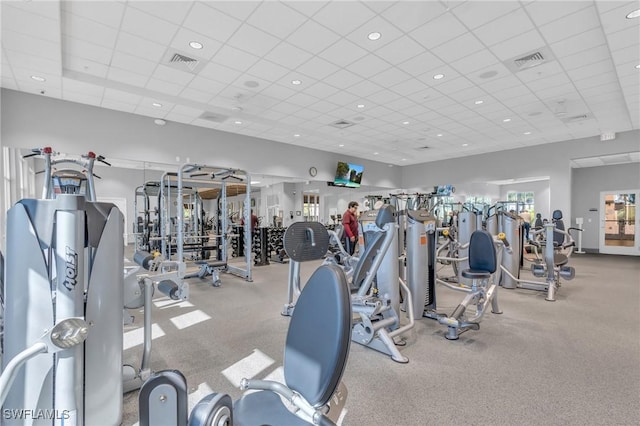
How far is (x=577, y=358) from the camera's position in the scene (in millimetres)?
2881

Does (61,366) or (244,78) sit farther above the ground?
(244,78)

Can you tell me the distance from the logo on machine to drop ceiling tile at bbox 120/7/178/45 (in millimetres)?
3190

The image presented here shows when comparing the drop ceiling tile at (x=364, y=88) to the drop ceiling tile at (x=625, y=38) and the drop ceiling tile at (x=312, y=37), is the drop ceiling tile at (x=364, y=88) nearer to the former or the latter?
the drop ceiling tile at (x=312, y=37)

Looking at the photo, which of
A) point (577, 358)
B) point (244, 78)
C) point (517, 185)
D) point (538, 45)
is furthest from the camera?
point (517, 185)

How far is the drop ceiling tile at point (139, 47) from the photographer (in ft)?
13.3

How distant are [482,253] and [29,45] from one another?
6.17 meters

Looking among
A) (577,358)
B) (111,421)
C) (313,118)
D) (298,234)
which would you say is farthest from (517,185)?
(111,421)

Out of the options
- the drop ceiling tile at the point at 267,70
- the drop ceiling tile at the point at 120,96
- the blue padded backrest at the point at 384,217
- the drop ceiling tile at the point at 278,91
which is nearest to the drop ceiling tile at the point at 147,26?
the drop ceiling tile at the point at 267,70

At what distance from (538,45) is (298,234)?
4225 mm

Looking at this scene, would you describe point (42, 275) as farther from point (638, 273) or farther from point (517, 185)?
point (517, 185)

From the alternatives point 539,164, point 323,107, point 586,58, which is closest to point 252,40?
point 323,107

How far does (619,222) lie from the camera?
10.7 meters

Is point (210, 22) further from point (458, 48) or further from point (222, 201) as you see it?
point (222, 201)

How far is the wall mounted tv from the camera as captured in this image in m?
11.0
